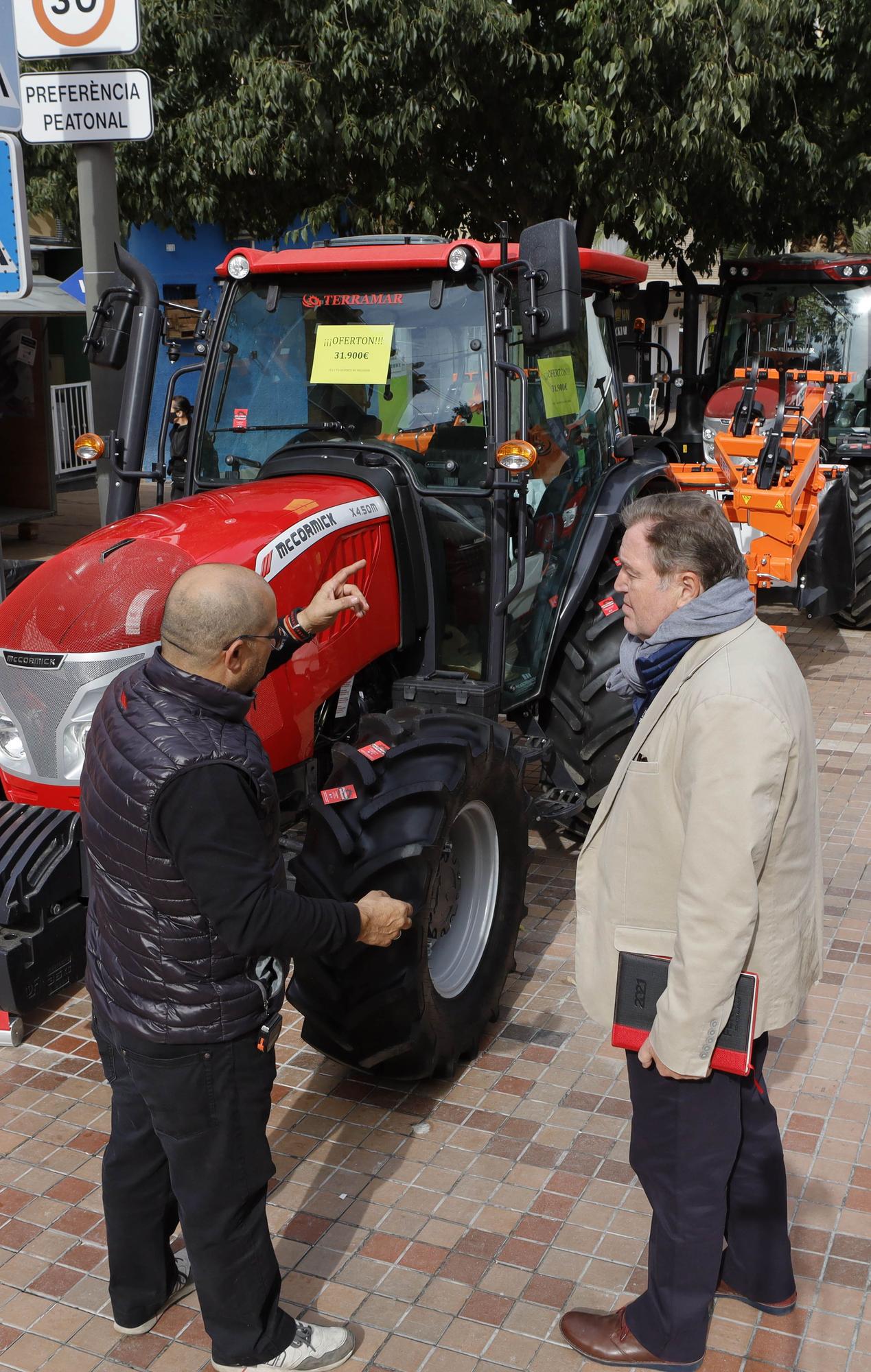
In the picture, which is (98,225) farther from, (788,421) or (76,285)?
(788,421)

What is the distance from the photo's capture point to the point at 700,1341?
2.74 meters

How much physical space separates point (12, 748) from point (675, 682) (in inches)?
83.0

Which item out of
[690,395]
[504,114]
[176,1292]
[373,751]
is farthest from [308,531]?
[504,114]

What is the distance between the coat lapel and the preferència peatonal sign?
3763mm

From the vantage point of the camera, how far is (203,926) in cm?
242

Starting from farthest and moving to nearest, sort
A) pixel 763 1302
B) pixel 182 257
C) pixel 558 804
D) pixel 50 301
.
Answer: pixel 182 257 → pixel 50 301 → pixel 558 804 → pixel 763 1302

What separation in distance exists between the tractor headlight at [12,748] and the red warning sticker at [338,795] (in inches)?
34.6

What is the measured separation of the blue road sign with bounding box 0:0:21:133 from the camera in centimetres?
407

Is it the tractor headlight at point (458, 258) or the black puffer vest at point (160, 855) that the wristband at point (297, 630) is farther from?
the tractor headlight at point (458, 258)

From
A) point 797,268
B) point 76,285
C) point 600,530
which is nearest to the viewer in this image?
point 600,530

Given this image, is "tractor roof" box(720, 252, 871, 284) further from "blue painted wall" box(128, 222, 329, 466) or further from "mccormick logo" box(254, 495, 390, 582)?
"blue painted wall" box(128, 222, 329, 466)

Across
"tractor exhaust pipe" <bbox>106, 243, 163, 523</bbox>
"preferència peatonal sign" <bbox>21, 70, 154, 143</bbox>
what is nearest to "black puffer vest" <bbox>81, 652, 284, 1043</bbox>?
"tractor exhaust pipe" <bbox>106, 243, 163, 523</bbox>

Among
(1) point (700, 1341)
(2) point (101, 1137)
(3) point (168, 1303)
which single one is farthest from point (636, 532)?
(2) point (101, 1137)

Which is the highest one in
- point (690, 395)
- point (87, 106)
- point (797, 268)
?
point (87, 106)
